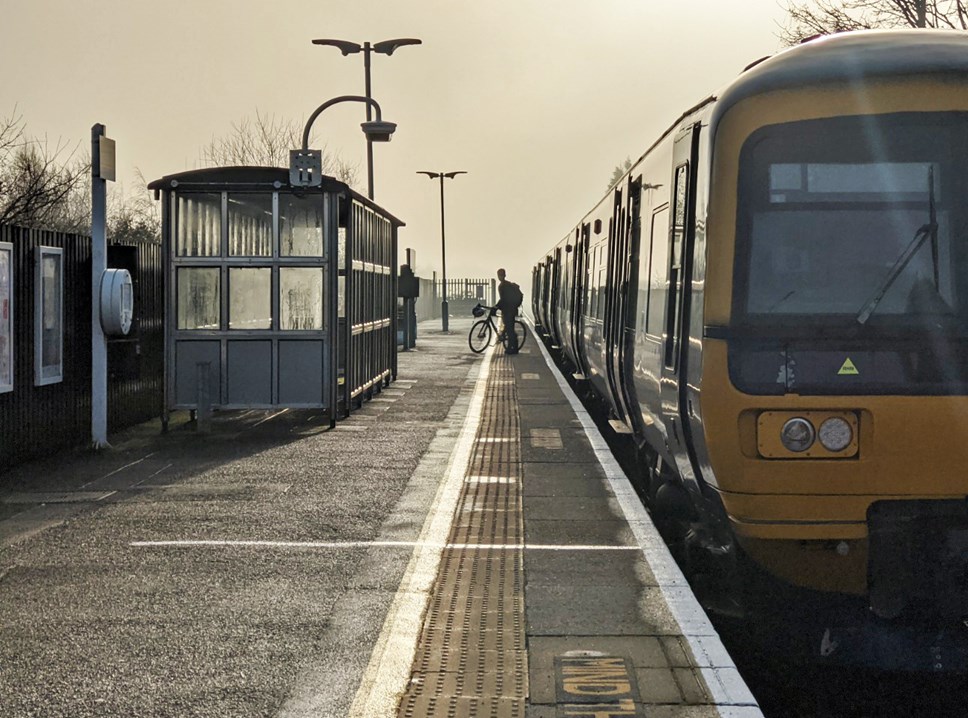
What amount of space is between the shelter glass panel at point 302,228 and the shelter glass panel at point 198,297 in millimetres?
792

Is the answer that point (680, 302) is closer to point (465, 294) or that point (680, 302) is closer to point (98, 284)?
point (98, 284)

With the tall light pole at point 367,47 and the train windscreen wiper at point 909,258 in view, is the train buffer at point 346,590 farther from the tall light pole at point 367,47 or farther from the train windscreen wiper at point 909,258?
the tall light pole at point 367,47

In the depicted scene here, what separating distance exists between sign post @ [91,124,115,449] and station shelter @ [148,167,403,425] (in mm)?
1359

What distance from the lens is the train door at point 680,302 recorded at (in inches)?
265

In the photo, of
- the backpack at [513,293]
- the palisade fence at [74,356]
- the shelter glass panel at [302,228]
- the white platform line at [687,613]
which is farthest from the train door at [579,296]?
the white platform line at [687,613]

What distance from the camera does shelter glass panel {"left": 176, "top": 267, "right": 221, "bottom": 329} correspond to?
47.8 feet

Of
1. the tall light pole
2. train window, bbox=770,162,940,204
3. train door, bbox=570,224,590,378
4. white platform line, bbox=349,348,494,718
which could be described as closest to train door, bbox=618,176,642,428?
white platform line, bbox=349,348,494,718

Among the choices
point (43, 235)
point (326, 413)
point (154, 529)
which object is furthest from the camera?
point (326, 413)

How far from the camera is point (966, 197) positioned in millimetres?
5930

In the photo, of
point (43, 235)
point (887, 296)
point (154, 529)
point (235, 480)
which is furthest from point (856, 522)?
point (43, 235)

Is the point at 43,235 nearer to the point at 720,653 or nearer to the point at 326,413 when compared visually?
the point at 326,413

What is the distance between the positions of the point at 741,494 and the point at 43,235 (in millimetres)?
7987

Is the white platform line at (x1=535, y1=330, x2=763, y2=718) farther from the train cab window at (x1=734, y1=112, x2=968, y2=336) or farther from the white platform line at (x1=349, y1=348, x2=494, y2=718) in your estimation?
the train cab window at (x1=734, y1=112, x2=968, y2=336)

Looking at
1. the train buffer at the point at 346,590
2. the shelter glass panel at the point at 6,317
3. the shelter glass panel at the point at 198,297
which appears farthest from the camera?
the shelter glass panel at the point at 198,297
